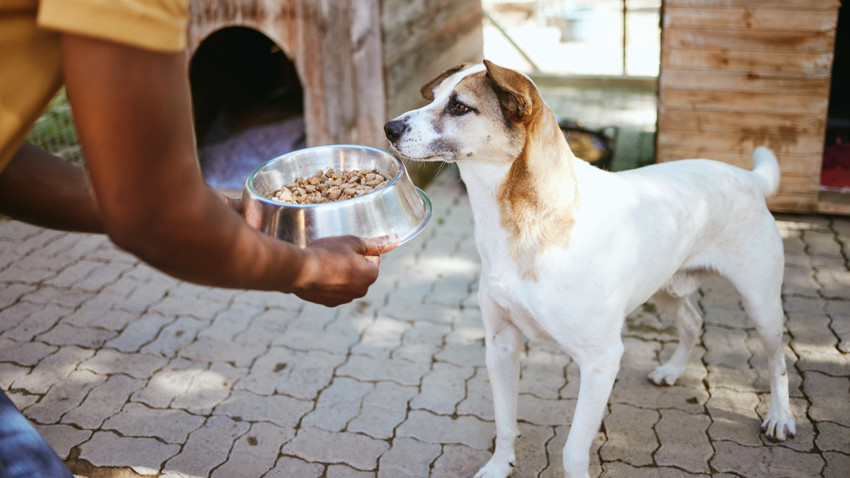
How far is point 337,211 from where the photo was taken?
2.19 metres

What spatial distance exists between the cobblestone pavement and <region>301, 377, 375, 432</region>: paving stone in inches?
0.4

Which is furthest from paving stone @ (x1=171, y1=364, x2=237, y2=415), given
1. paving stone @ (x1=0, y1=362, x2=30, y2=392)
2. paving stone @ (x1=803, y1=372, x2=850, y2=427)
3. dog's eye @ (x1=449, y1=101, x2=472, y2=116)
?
paving stone @ (x1=803, y1=372, x2=850, y2=427)

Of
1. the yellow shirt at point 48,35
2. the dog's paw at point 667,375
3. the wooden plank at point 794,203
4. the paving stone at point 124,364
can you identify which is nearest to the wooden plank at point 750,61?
the wooden plank at point 794,203

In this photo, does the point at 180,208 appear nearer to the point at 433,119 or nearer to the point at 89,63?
the point at 89,63

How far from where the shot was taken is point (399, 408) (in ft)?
12.0

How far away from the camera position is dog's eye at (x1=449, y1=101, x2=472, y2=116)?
2.67 metres

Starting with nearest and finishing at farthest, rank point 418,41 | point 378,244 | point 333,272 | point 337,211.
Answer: point 333,272, point 378,244, point 337,211, point 418,41

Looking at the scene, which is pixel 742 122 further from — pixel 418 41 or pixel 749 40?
pixel 418 41

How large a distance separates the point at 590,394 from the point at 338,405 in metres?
1.46

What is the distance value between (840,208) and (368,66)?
11.7 feet

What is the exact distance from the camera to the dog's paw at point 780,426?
3.30m

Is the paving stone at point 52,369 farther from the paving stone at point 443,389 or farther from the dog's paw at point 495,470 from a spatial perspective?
the dog's paw at point 495,470

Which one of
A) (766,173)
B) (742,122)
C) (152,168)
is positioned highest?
(152,168)

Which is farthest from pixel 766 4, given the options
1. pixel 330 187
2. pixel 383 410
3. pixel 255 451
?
pixel 255 451
